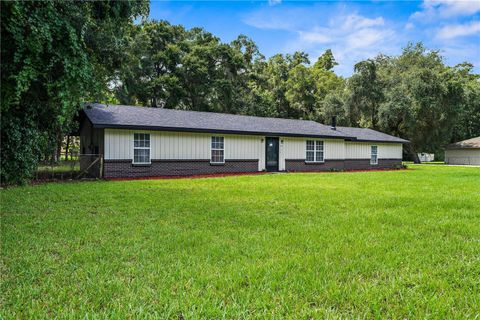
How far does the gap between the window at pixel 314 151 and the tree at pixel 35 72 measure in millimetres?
14605

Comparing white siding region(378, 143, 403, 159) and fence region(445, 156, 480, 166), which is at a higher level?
white siding region(378, 143, 403, 159)

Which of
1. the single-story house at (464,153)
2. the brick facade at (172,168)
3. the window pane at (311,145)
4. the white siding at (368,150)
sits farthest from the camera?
the single-story house at (464,153)

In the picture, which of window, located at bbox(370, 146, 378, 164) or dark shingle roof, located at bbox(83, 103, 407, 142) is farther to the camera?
window, located at bbox(370, 146, 378, 164)

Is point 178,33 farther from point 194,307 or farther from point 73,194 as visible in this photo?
point 194,307

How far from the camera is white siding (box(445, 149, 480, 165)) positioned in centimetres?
3106

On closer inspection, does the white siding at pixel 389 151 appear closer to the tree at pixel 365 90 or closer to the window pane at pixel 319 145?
the window pane at pixel 319 145

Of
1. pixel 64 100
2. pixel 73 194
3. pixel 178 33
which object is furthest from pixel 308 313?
pixel 178 33

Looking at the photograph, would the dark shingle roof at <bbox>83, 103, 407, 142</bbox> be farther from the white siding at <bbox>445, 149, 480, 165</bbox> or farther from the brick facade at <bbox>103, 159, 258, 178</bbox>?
the white siding at <bbox>445, 149, 480, 165</bbox>

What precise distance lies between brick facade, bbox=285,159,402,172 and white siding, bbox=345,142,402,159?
291 millimetres

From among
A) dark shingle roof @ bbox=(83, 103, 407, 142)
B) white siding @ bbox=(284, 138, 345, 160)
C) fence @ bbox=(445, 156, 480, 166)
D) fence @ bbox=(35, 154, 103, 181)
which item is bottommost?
fence @ bbox=(35, 154, 103, 181)

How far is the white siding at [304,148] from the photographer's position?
61.3ft

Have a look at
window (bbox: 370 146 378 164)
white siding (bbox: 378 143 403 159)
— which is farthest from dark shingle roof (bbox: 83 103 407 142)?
white siding (bbox: 378 143 403 159)

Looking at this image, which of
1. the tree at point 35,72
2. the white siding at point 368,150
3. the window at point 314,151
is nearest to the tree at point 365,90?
the white siding at point 368,150

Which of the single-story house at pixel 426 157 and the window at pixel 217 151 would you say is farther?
the single-story house at pixel 426 157
